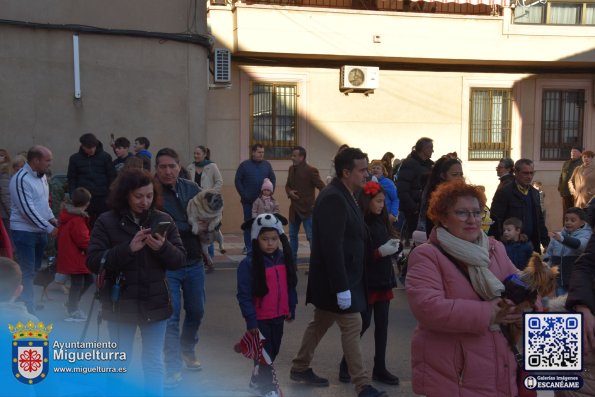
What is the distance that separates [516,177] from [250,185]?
4.94 metres

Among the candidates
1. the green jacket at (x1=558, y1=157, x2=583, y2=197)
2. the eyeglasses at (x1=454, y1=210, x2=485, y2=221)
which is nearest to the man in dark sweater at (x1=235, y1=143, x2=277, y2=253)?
the green jacket at (x1=558, y1=157, x2=583, y2=197)

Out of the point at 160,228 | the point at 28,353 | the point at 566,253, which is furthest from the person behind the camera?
the point at 566,253

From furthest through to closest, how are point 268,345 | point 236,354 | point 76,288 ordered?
point 76,288 → point 236,354 → point 268,345

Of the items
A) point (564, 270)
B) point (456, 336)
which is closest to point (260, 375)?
point (456, 336)

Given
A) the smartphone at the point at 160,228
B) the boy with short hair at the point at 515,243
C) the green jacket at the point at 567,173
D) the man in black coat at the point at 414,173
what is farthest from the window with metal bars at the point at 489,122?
the smartphone at the point at 160,228

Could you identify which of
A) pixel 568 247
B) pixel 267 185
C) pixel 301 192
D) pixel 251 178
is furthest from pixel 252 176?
pixel 568 247

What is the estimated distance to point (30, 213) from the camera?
7.03 m

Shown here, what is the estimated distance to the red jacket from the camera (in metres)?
7.24

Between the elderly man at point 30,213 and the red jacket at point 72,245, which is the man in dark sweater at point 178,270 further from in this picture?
the elderly man at point 30,213

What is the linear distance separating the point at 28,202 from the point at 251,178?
472 cm

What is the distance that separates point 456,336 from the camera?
3244 mm

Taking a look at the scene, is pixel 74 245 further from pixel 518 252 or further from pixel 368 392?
pixel 518 252

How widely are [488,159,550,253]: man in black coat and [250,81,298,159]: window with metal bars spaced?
8.49 m

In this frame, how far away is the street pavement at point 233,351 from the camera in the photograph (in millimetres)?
5543
